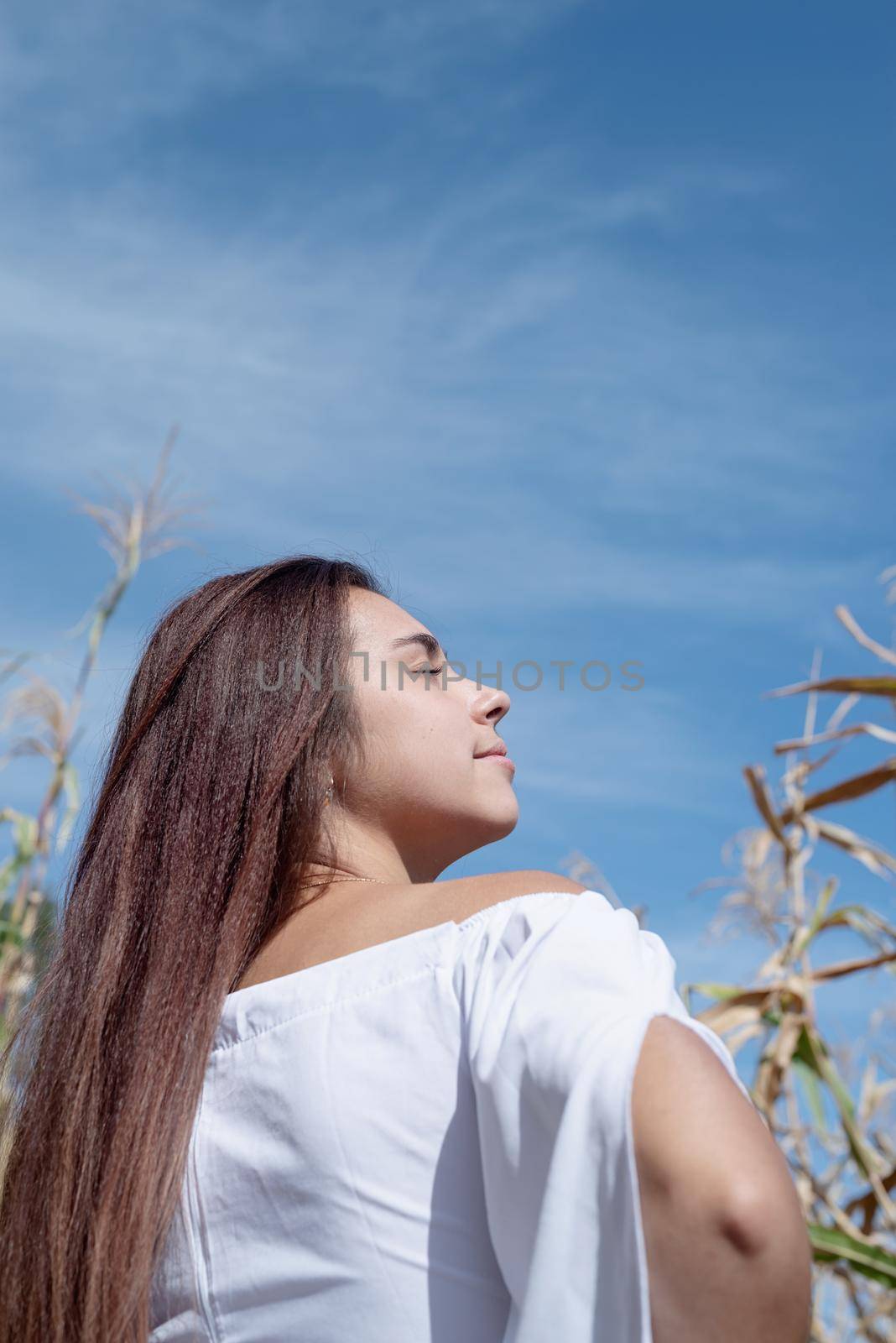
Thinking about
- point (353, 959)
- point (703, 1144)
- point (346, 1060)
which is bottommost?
point (703, 1144)

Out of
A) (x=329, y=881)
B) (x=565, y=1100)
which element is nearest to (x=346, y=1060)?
(x=565, y=1100)

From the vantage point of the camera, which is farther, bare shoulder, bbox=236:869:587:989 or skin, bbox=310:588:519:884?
skin, bbox=310:588:519:884

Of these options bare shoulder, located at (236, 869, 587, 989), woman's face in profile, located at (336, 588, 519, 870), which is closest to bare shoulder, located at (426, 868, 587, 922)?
bare shoulder, located at (236, 869, 587, 989)

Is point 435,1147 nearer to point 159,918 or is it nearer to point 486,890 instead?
point 486,890

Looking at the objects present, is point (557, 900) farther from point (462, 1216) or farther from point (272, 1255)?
point (272, 1255)

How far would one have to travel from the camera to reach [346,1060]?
48.7 inches

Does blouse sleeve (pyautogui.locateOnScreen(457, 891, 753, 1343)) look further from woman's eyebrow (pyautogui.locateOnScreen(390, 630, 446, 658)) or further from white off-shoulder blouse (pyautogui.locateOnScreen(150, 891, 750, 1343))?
woman's eyebrow (pyautogui.locateOnScreen(390, 630, 446, 658))

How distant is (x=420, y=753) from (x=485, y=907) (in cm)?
54

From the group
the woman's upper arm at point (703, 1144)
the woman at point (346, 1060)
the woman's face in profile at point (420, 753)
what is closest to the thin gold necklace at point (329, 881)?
the woman at point (346, 1060)

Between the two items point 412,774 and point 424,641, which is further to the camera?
point 424,641

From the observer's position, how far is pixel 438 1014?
3.97 feet

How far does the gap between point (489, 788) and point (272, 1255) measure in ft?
2.40

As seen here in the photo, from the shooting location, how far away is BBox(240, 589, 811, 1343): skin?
3.09 ft

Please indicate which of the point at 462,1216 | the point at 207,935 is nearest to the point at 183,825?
the point at 207,935
